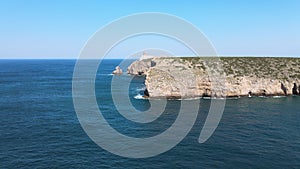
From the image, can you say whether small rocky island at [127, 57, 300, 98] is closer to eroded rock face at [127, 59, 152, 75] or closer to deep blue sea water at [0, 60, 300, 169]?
deep blue sea water at [0, 60, 300, 169]

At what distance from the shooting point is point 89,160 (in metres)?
41.6

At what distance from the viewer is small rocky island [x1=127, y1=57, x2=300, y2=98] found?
91.7 m

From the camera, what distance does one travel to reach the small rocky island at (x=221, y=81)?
9169 cm

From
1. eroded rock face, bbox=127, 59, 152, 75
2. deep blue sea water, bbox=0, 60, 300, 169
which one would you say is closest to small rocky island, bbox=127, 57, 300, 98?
deep blue sea water, bbox=0, 60, 300, 169

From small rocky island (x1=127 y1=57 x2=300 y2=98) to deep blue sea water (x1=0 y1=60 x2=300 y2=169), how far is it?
1015cm

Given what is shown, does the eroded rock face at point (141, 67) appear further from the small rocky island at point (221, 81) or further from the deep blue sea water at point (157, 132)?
the deep blue sea water at point (157, 132)

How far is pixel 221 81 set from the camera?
313 ft

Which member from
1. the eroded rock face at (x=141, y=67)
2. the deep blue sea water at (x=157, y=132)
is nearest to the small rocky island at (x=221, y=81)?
the deep blue sea water at (x=157, y=132)

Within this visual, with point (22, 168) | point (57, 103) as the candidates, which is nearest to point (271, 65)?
point (57, 103)

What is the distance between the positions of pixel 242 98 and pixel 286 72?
24089mm

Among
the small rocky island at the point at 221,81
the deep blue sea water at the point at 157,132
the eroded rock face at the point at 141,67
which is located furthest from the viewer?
the eroded rock face at the point at 141,67

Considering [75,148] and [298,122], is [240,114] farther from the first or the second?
[75,148]

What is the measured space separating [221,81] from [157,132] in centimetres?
4754

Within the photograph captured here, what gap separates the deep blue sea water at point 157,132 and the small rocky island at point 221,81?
33.3 ft
